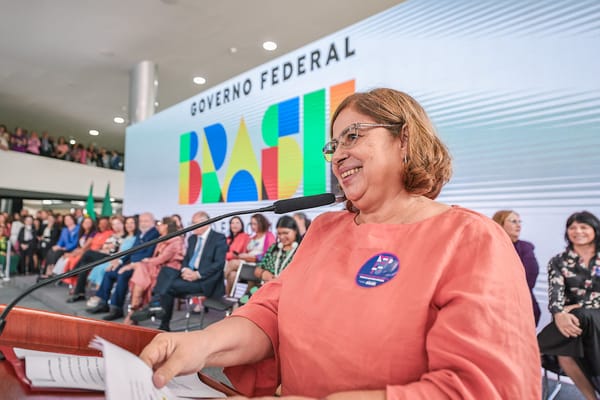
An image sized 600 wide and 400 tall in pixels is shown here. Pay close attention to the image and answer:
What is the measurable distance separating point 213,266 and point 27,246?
26.0 feet

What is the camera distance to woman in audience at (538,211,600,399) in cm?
236

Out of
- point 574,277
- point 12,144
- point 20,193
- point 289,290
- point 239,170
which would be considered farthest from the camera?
point 20,193

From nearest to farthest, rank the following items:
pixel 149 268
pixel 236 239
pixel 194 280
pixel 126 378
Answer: pixel 126 378, pixel 194 280, pixel 149 268, pixel 236 239

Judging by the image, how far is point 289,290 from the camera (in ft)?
3.14

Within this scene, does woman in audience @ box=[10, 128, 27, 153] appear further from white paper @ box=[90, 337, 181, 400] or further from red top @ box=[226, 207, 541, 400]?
white paper @ box=[90, 337, 181, 400]

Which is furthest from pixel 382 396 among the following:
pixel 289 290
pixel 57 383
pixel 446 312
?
pixel 57 383

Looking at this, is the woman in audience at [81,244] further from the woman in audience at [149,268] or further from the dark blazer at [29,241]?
the dark blazer at [29,241]

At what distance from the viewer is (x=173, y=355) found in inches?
30.9

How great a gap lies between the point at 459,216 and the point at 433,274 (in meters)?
0.15

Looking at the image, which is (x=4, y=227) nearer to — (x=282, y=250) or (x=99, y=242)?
(x=99, y=242)

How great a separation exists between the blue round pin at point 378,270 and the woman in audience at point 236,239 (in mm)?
4316

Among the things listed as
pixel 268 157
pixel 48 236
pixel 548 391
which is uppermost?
pixel 268 157

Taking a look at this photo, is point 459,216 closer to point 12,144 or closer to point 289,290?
point 289,290

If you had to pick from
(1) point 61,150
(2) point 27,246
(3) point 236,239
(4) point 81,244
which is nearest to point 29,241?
(2) point 27,246
